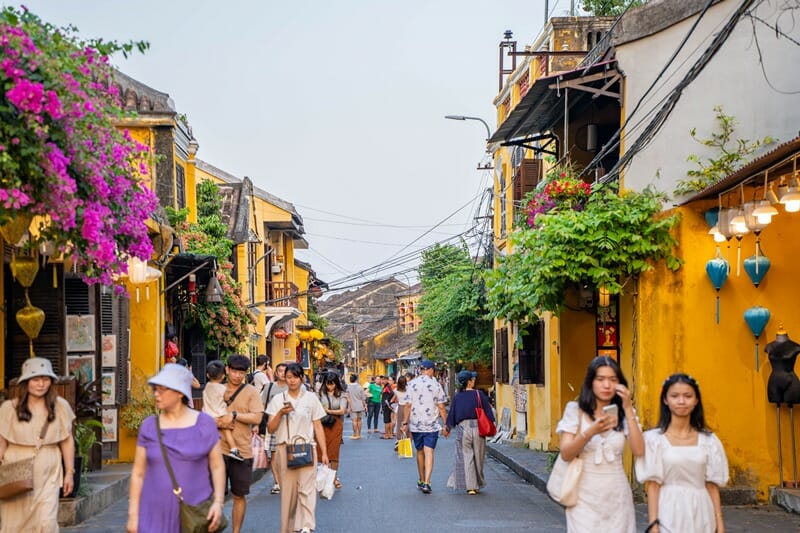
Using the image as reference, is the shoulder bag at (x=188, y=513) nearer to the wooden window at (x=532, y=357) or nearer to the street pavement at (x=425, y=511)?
the street pavement at (x=425, y=511)

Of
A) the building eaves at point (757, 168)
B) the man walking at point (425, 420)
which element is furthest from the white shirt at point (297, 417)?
Result: the man walking at point (425, 420)

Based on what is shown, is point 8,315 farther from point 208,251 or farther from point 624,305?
point 208,251

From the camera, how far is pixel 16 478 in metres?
9.44

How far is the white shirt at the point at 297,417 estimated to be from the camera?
1220 cm

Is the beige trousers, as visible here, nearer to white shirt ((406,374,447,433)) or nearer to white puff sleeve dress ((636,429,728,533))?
white puff sleeve dress ((636,429,728,533))

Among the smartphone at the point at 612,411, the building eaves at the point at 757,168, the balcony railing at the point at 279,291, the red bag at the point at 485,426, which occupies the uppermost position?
the balcony railing at the point at 279,291

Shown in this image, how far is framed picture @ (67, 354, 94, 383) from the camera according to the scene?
17891 millimetres

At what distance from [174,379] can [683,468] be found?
3.21 m

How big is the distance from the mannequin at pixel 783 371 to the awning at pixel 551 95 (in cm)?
418

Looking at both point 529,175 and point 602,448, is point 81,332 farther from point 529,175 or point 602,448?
point 602,448

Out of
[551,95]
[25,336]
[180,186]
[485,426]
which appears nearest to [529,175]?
[551,95]

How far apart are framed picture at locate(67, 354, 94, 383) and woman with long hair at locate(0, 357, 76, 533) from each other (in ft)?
26.9

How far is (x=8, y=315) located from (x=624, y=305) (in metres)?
8.29

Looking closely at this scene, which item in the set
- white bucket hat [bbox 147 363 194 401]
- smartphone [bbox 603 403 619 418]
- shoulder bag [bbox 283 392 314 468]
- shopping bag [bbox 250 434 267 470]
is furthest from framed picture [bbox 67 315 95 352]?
smartphone [bbox 603 403 619 418]
